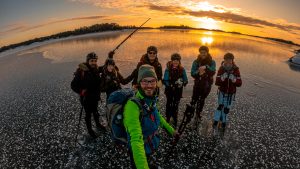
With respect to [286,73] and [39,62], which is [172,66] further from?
[39,62]

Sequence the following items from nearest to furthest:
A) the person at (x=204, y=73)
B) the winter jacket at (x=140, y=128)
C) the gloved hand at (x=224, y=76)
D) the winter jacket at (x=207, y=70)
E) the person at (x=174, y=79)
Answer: the winter jacket at (x=140, y=128) → the gloved hand at (x=224, y=76) → the person at (x=174, y=79) → the person at (x=204, y=73) → the winter jacket at (x=207, y=70)

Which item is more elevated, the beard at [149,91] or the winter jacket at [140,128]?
the beard at [149,91]

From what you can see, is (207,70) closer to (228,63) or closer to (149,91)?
(228,63)

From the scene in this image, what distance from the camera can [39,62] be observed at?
26.5 metres

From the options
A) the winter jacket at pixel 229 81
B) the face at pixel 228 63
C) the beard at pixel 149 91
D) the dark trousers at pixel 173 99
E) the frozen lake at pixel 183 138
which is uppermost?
the beard at pixel 149 91

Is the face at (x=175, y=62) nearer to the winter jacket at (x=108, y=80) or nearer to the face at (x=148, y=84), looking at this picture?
the winter jacket at (x=108, y=80)

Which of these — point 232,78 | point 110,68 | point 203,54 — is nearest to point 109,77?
point 110,68

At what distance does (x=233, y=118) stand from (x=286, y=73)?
1607cm

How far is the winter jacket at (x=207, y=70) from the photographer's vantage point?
31.8 feet

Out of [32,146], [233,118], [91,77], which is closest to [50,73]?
[32,146]

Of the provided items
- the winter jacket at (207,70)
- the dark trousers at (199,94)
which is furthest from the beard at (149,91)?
the dark trousers at (199,94)

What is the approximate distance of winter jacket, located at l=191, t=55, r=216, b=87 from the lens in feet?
31.8

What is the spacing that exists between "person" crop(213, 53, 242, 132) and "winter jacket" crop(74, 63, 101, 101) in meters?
4.70

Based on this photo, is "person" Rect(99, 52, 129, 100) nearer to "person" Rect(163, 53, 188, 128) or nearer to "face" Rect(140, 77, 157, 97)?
"person" Rect(163, 53, 188, 128)
